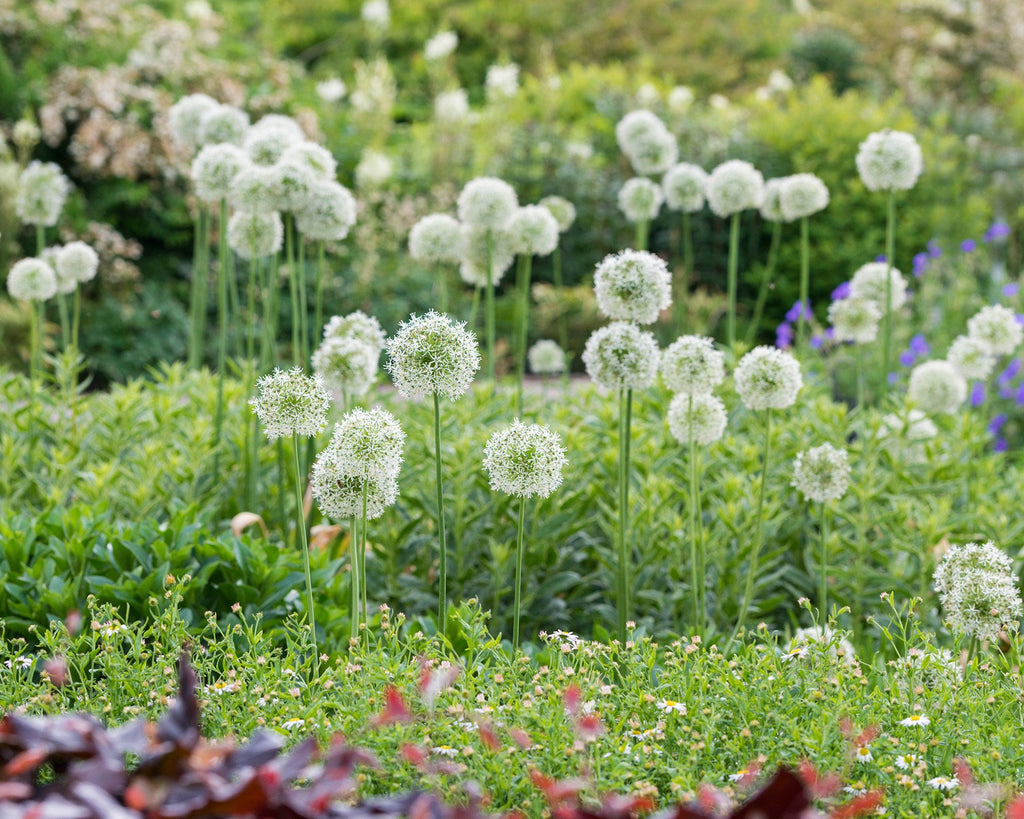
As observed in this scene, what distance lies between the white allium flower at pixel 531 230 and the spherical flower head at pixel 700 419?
102cm

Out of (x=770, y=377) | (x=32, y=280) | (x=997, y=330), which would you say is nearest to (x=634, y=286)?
(x=770, y=377)

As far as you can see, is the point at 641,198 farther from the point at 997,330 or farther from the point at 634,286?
the point at 634,286

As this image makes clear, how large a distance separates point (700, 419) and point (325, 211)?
137 centimetres

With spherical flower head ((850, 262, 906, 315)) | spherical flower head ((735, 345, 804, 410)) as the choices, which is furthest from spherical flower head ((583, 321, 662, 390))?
spherical flower head ((850, 262, 906, 315))

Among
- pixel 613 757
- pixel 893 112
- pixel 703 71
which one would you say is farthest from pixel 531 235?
pixel 703 71

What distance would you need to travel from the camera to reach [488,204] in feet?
12.4

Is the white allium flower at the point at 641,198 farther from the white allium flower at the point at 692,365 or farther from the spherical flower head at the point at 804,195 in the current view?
the white allium flower at the point at 692,365

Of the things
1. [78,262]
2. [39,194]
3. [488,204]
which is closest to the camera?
[488,204]

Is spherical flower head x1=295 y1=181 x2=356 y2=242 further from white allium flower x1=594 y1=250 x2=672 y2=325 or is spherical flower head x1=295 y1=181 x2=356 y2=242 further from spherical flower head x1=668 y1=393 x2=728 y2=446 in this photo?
spherical flower head x1=668 y1=393 x2=728 y2=446

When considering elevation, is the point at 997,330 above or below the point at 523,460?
above

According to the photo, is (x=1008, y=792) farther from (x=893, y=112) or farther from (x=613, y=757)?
(x=893, y=112)

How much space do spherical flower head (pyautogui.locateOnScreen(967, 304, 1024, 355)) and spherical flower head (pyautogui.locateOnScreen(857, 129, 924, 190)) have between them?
2.03 ft

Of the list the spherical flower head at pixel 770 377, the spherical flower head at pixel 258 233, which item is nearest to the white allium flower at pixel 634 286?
the spherical flower head at pixel 770 377

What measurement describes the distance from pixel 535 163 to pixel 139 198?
11.2 ft
